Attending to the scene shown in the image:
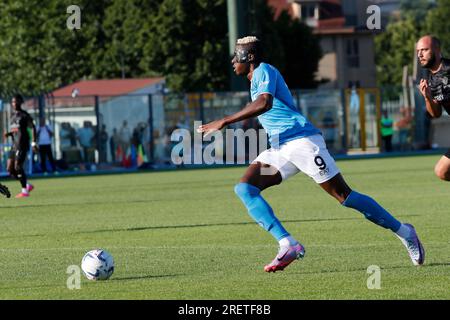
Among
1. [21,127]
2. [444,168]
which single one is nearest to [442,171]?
[444,168]

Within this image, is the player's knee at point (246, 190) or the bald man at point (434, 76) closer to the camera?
the player's knee at point (246, 190)

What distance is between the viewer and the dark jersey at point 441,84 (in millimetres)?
12695

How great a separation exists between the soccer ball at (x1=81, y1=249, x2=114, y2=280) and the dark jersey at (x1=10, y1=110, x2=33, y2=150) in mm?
15360

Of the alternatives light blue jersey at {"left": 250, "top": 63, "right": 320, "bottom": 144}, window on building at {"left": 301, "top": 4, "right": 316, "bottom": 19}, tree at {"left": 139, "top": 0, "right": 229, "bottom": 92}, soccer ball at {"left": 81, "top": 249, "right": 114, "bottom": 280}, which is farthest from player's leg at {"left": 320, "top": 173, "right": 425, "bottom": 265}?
window on building at {"left": 301, "top": 4, "right": 316, "bottom": 19}

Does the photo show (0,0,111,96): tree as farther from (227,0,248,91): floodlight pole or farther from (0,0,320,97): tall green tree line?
(227,0,248,91): floodlight pole

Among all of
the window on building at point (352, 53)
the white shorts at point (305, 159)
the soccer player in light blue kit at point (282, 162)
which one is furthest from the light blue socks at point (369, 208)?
the window on building at point (352, 53)

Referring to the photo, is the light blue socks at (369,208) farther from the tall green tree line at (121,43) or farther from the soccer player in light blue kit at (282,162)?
the tall green tree line at (121,43)

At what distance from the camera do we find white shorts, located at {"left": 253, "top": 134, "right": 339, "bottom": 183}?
11.8 metres

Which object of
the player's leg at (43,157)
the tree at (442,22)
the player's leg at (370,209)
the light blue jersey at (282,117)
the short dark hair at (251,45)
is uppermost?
the tree at (442,22)

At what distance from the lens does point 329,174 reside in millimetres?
11836

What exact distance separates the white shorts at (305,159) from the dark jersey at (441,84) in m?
1.51

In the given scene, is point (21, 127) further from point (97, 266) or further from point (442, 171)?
point (97, 266)
